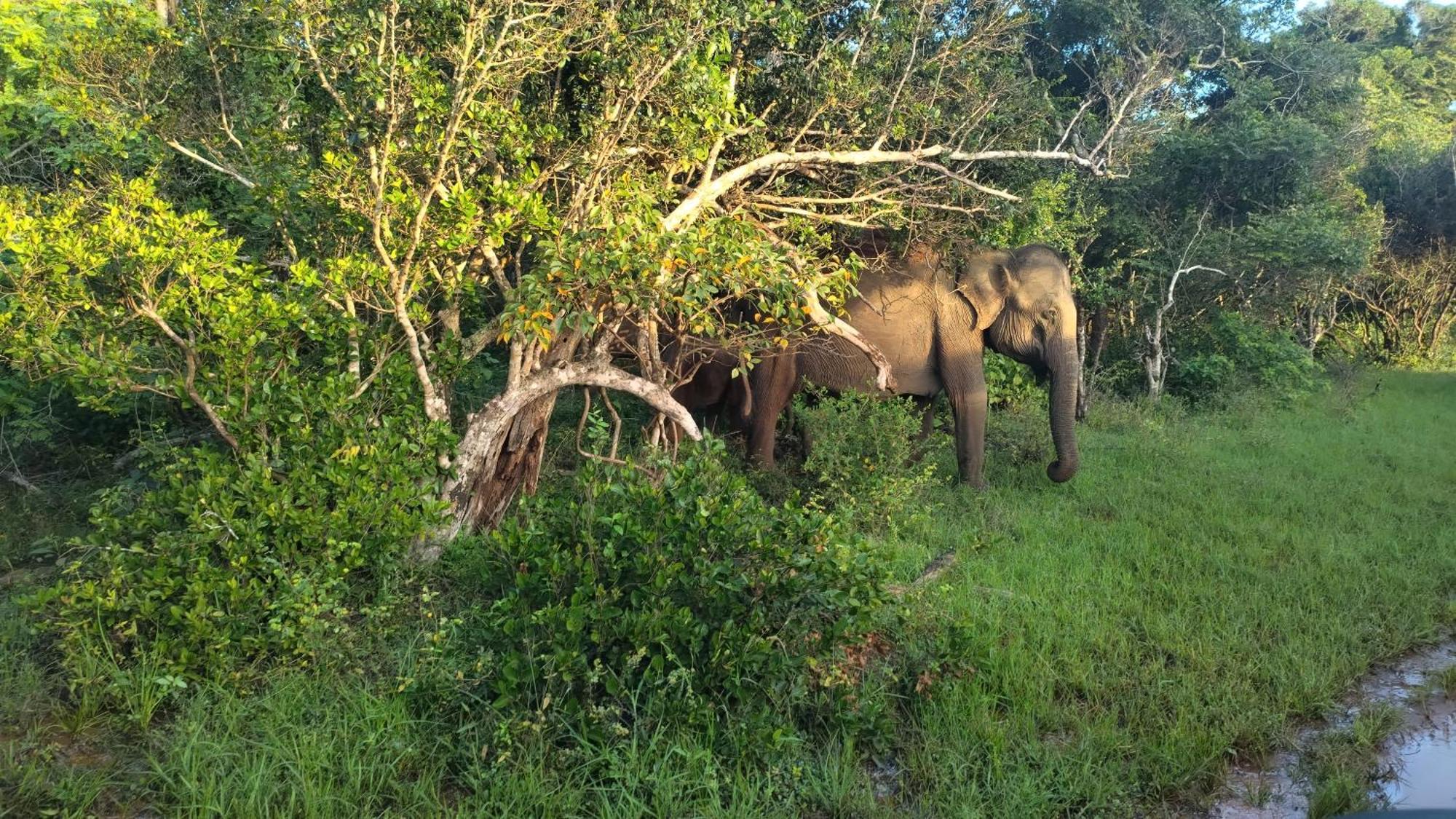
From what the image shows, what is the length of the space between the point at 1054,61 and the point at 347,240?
1188 centimetres

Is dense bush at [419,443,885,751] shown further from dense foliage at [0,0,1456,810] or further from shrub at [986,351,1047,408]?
shrub at [986,351,1047,408]

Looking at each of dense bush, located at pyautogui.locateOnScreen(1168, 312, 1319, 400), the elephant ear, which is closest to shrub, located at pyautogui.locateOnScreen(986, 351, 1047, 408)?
dense bush, located at pyautogui.locateOnScreen(1168, 312, 1319, 400)

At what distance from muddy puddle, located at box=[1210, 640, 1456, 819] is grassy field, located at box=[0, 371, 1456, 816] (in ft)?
0.33

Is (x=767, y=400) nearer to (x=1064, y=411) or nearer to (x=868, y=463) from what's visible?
(x=868, y=463)

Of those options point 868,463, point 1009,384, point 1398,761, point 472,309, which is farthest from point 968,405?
point 1398,761

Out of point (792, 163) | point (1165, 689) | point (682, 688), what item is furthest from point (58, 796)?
point (792, 163)

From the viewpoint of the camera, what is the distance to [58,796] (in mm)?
3213

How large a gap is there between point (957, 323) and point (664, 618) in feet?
19.3

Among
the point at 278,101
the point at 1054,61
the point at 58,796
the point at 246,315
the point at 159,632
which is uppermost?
the point at 1054,61

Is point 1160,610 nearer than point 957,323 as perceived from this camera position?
Yes

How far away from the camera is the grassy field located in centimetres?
341

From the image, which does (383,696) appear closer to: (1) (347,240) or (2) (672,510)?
(2) (672,510)

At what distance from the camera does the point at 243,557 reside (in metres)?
4.13

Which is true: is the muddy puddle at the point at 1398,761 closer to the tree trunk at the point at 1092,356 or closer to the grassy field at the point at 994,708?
the grassy field at the point at 994,708
